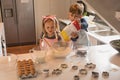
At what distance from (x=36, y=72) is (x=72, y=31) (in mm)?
825

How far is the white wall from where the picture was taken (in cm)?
462

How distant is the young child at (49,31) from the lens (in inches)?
71.7

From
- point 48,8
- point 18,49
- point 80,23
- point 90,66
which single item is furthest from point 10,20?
point 90,66

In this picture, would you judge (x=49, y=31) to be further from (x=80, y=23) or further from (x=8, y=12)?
(x=8, y=12)

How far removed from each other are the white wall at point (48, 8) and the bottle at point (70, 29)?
2685 millimetres

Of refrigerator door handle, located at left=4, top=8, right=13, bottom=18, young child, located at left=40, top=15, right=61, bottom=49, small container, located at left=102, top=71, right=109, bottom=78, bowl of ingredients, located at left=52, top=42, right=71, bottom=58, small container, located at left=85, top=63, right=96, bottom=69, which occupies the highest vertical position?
refrigerator door handle, located at left=4, top=8, right=13, bottom=18

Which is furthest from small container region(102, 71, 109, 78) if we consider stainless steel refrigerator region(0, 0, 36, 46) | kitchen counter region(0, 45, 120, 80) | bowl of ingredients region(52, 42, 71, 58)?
stainless steel refrigerator region(0, 0, 36, 46)

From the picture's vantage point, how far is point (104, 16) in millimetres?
997

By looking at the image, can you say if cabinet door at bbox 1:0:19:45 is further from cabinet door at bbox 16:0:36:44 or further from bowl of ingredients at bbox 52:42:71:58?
bowl of ingredients at bbox 52:42:71:58

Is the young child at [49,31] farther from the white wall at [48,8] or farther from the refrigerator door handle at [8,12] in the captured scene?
the white wall at [48,8]

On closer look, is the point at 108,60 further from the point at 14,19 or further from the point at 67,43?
the point at 14,19

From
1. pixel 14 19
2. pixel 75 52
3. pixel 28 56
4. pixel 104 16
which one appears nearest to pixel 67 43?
pixel 75 52

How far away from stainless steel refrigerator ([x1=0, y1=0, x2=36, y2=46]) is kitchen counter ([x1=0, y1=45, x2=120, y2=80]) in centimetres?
304

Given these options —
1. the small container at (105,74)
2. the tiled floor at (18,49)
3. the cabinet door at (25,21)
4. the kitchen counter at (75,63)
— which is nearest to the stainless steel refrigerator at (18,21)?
the cabinet door at (25,21)
